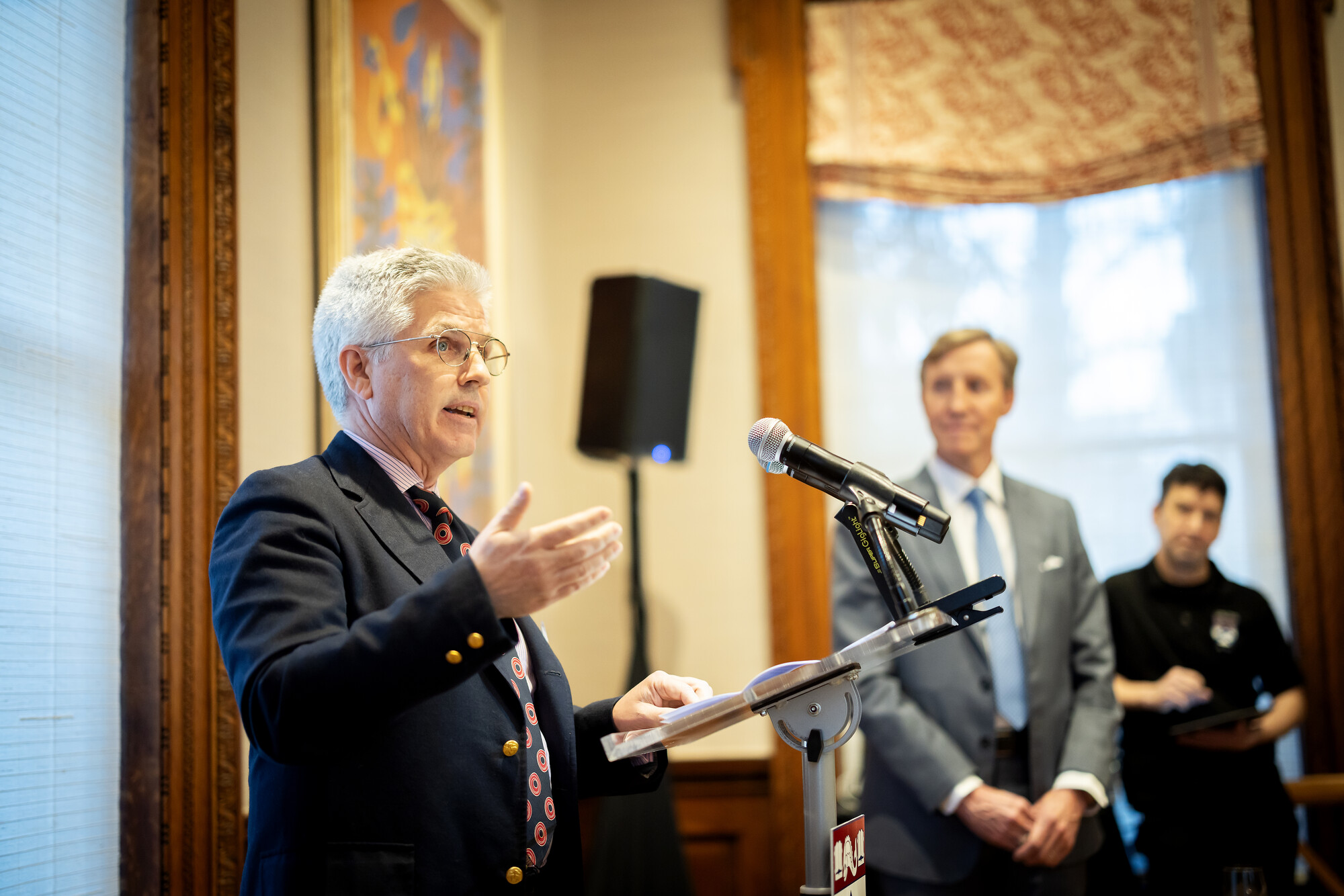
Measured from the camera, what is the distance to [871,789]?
254cm

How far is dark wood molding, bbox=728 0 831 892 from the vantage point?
3.71 meters

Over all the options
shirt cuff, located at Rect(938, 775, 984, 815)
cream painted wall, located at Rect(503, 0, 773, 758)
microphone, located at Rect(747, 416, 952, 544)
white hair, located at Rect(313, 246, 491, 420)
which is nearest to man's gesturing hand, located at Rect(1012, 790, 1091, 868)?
shirt cuff, located at Rect(938, 775, 984, 815)

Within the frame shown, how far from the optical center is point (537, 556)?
121cm

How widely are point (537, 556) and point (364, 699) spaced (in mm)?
255

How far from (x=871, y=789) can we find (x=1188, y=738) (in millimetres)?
1087

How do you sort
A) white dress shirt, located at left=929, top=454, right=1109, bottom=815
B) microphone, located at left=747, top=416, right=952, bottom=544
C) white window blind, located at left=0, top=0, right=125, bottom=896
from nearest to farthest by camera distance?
1. microphone, located at left=747, top=416, right=952, bottom=544
2. white window blind, located at left=0, top=0, right=125, bottom=896
3. white dress shirt, located at left=929, top=454, right=1109, bottom=815

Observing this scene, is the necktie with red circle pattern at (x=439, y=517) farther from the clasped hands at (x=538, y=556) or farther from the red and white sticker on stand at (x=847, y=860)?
the red and white sticker on stand at (x=847, y=860)

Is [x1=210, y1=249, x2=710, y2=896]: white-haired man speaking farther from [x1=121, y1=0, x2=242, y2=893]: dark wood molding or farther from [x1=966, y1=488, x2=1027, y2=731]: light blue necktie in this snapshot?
[x1=966, y1=488, x2=1027, y2=731]: light blue necktie

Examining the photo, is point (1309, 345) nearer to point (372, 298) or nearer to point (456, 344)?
point (456, 344)

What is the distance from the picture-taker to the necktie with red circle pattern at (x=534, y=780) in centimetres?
148

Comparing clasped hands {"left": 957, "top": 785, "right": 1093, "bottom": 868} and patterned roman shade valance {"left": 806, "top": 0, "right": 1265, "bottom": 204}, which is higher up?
patterned roman shade valance {"left": 806, "top": 0, "right": 1265, "bottom": 204}

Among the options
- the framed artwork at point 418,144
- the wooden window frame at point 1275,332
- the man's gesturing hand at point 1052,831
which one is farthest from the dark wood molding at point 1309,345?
the framed artwork at point 418,144

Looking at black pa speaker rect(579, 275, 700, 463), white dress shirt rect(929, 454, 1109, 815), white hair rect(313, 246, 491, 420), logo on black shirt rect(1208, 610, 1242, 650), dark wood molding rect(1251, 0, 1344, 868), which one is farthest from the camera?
dark wood molding rect(1251, 0, 1344, 868)

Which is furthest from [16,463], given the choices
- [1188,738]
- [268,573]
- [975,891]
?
[1188,738]
